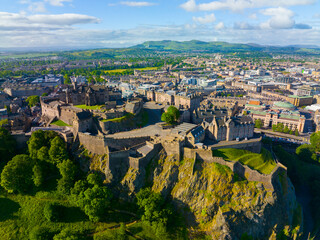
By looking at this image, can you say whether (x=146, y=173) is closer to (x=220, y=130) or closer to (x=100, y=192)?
(x=100, y=192)

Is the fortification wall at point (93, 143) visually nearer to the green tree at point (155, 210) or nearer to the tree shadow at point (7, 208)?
the green tree at point (155, 210)

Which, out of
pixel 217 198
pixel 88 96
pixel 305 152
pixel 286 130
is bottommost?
pixel 305 152

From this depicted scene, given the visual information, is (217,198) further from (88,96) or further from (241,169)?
(88,96)

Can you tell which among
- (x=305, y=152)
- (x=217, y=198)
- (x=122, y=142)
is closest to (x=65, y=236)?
(x=122, y=142)

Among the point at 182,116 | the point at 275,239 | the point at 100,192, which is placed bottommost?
the point at 275,239

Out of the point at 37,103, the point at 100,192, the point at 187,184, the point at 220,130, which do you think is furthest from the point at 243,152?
the point at 37,103

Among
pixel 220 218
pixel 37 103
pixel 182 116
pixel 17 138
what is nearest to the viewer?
pixel 220 218

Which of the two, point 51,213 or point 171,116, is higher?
point 171,116
